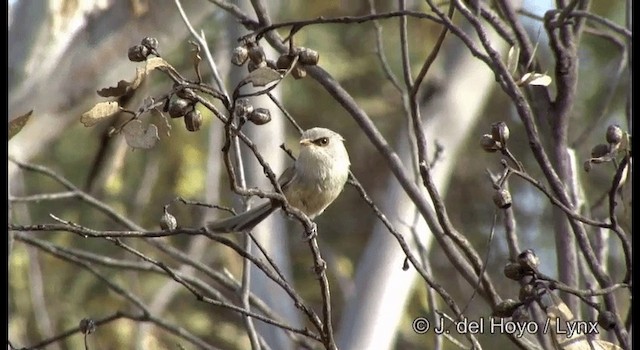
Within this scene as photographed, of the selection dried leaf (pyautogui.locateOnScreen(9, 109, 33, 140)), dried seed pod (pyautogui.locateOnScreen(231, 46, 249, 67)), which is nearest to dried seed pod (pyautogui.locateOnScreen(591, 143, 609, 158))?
dried seed pod (pyautogui.locateOnScreen(231, 46, 249, 67))

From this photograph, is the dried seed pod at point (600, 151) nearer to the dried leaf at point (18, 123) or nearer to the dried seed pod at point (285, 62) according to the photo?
the dried seed pod at point (285, 62)

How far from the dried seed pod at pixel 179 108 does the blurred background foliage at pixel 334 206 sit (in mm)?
3261

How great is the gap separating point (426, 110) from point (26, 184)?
11.9 feet

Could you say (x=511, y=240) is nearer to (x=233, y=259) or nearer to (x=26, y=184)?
(x=233, y=259)

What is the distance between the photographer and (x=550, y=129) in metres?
2.39

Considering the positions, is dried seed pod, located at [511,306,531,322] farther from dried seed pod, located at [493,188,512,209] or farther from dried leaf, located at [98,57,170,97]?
dried leaf, located at [98,57,170,97]

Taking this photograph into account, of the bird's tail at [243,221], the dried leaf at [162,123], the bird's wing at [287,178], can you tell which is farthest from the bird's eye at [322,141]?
the dried leaf at [162,123]

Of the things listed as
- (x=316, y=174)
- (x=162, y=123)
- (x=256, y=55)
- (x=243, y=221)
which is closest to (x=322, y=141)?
(x=316, y=174)

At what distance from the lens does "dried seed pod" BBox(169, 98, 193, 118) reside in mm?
1762

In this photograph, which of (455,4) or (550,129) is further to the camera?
(550,129)

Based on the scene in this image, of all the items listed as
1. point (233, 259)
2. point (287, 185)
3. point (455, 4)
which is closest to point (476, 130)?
point (233, 259)

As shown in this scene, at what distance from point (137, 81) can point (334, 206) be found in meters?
4.98

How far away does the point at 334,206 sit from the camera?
6.68 m

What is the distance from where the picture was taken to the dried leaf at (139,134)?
5.86ft
